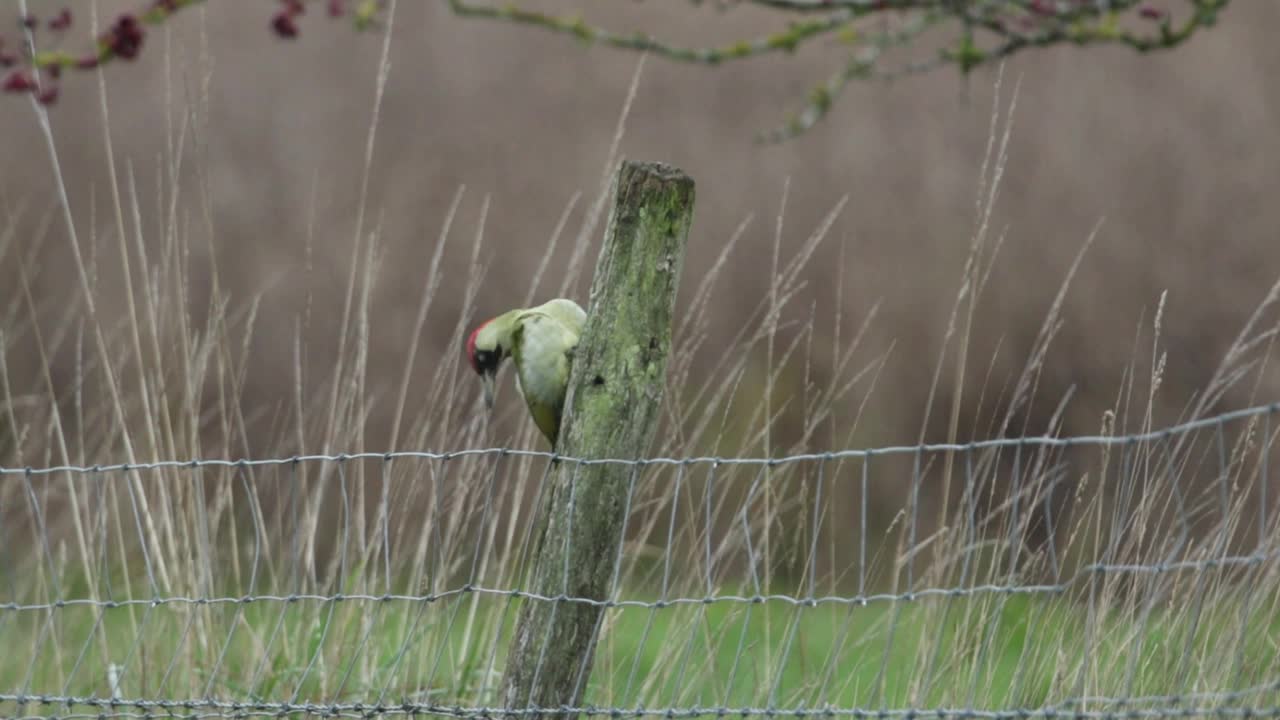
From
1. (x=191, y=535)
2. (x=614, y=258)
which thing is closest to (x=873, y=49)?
(x=614, y=258)

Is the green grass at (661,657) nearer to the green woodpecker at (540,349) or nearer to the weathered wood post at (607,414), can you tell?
the weathered wood post at (607,414)

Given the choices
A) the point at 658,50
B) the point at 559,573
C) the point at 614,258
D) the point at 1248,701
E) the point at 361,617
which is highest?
the point at 658,50

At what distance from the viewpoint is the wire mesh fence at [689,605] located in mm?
2180

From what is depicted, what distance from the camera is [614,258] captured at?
237 cm

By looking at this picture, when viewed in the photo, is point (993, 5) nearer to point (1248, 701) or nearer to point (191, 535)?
point (1248, 701)

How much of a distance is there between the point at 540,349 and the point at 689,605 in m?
1.09

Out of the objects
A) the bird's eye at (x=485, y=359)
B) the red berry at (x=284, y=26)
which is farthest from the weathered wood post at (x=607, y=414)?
the red berry at (x=284, y=26)

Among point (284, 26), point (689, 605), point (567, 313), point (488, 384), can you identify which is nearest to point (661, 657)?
point (689, 605)

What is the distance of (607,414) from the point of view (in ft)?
Answer: 7.73

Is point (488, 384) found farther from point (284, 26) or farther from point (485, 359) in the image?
point (284, 26)

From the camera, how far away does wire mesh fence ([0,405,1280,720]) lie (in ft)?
7.15

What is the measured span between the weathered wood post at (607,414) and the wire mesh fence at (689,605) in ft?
0.10

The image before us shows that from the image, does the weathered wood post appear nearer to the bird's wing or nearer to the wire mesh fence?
the wire mesh fence

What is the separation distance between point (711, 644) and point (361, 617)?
3.21 ft
